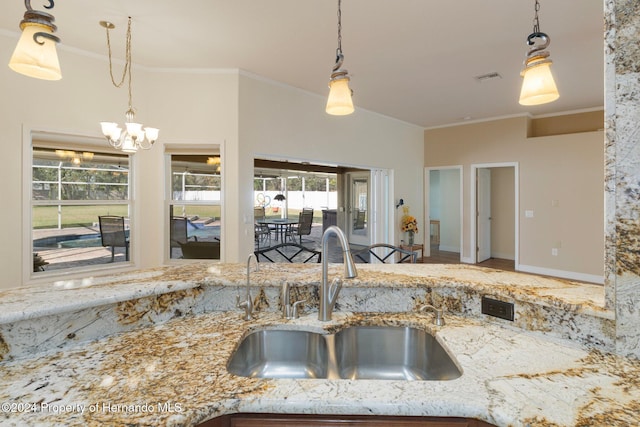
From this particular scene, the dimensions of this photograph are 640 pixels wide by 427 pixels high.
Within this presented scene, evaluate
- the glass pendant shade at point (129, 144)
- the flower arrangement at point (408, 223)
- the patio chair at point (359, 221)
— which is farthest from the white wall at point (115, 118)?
the patio chair at point (359, 221)

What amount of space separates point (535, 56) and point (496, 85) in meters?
3.13

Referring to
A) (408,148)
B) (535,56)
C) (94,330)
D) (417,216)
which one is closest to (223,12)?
(535,56)

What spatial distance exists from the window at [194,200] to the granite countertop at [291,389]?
104 inches

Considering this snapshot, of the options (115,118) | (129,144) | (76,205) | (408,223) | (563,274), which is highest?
(115,118)

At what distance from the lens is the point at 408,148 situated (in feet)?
20.8

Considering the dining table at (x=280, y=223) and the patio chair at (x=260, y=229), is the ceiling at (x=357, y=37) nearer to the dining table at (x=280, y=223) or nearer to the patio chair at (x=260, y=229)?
the dining table at (x=280, y=223)

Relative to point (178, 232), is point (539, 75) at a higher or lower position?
higher

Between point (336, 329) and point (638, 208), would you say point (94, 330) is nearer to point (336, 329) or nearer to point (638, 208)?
point (336, 329)

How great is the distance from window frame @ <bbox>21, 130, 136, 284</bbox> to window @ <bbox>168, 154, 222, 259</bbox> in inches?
16.1

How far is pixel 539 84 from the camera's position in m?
1.48

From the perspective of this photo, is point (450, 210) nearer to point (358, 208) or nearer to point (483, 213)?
point (483, 213)

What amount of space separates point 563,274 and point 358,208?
4.73 meters

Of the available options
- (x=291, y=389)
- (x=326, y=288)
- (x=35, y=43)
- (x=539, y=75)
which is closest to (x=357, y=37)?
(x=539, y=75)

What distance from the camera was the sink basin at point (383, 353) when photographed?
1287 millimetres
